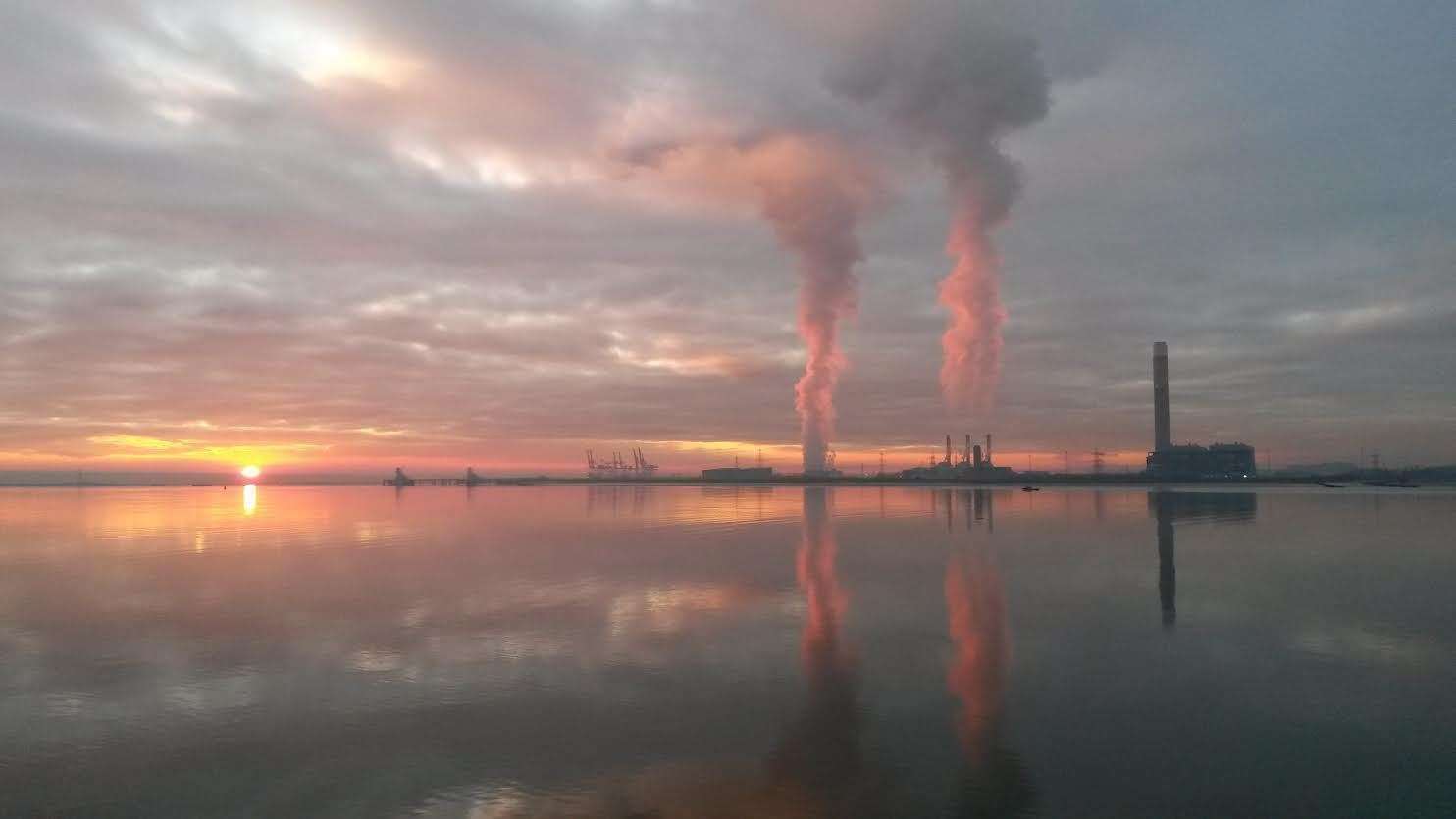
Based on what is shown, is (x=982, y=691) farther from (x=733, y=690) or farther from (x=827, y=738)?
(x=733, y=690)

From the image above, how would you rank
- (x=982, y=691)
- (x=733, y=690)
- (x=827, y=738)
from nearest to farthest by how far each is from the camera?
1. (x=827, y=738)
2. (x=982, y=691)
3. (x=733, y=690)

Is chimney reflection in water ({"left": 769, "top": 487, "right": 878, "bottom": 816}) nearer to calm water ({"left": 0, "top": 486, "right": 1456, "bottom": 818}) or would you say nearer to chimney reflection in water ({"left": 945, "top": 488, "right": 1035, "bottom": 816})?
calm water ({"left": 0, "top": 486, "right": 1456, "bottom": 818})

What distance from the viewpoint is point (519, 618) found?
2997 cm

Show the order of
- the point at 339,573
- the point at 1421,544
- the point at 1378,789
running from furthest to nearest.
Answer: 1. the point at 1421,544
2. the point at 339,573
3. the point at 1378,789

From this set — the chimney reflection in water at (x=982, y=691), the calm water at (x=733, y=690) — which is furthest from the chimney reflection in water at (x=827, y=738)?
the chimney reflection in water at (x=982, y=691)

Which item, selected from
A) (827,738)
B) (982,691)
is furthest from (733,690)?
(982,691)

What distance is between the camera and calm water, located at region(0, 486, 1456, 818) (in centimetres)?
1488

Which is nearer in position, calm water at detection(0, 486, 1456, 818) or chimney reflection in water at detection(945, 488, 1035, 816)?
chimney reflection in water at detection(945, 488, 1035, 816)

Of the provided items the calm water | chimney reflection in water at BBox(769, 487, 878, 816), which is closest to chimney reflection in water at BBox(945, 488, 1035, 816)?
the calm water

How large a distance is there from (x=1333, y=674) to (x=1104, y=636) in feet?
20.0

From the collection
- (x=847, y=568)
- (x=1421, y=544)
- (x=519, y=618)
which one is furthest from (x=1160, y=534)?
(x=519, y=618)

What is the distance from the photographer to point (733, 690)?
21031 millimetres

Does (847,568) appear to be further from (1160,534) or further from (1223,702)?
(1160,534)

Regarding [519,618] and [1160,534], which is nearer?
[519,618]
